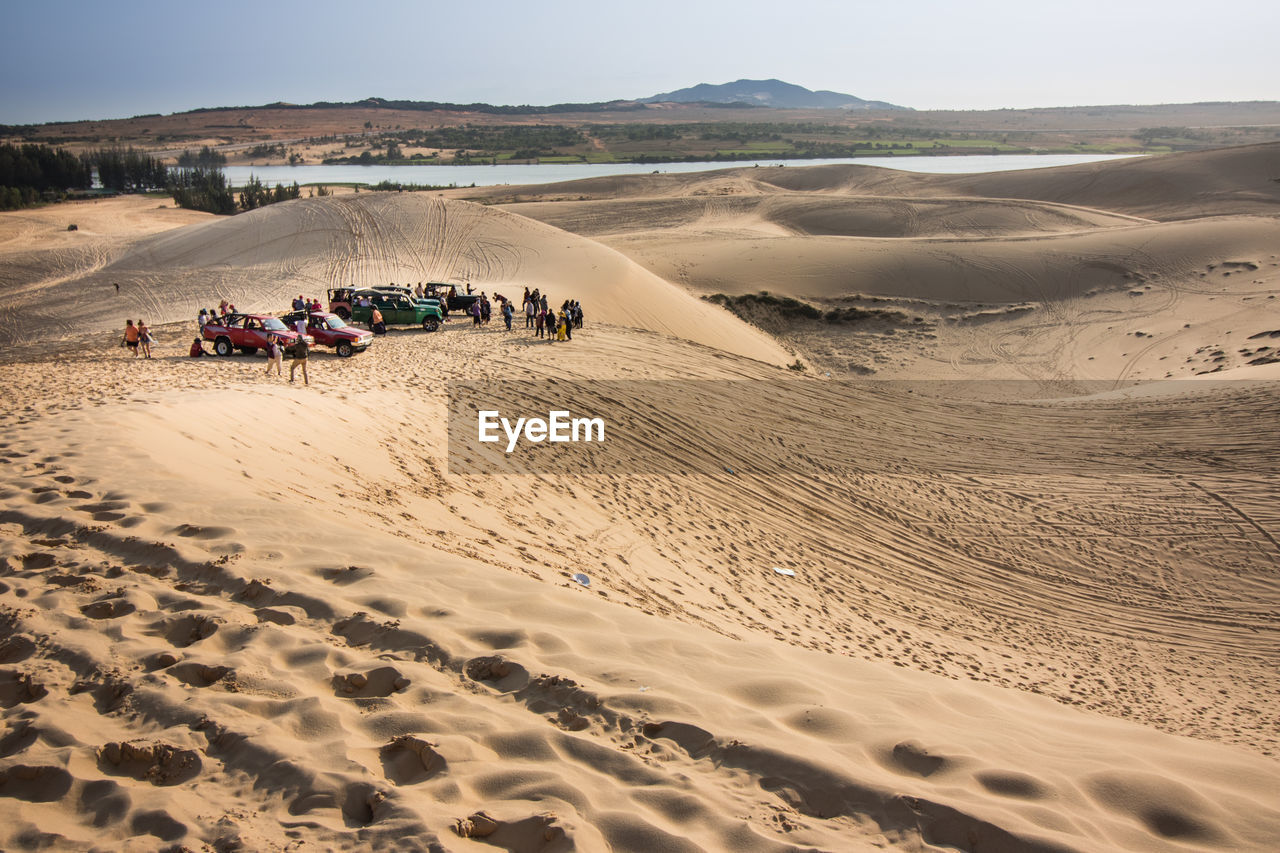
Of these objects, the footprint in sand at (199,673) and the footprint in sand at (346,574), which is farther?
the footprint in sand at (346,574)

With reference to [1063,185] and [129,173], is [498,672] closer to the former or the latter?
[1063,185]

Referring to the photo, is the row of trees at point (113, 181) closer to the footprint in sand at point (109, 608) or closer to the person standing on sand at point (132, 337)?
the person standing on sand at point (132, 337)

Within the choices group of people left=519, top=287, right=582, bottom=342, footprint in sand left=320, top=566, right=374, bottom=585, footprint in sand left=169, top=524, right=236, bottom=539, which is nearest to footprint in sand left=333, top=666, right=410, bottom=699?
footprint in sand left=320, top=566, right=374, bottom=585

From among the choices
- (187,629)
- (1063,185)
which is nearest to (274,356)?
(187,629)

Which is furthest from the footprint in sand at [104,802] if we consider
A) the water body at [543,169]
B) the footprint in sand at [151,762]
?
the water body at [543,169]

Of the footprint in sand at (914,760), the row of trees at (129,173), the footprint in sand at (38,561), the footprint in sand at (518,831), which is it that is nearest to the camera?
the footprint in sand at (518,831)

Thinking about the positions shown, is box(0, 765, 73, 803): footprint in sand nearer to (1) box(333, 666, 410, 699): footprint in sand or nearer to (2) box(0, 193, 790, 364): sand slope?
(1) box(333, 666, 410, 699): footprint in sand

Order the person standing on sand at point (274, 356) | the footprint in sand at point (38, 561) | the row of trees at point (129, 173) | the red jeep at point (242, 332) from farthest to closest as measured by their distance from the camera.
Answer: the row of trees at point (129, 173) < the red jeep at point (242, 332) < the person standing on sand at point (274, 356) < the footprint in sand at point (38, 561)
